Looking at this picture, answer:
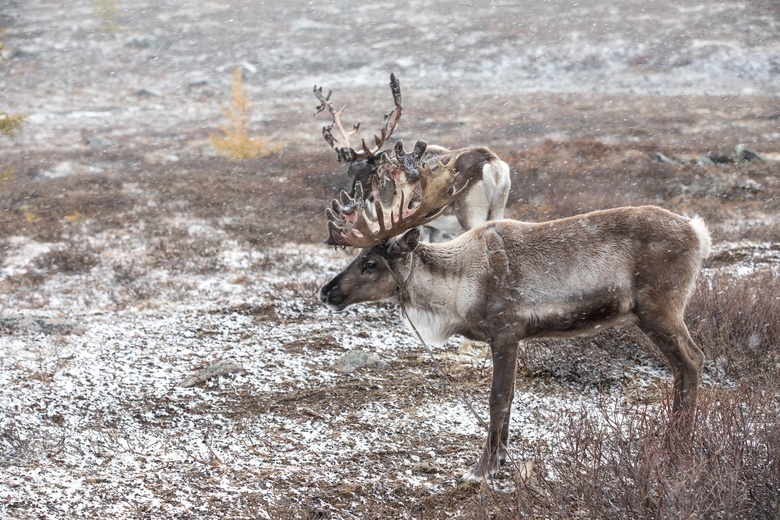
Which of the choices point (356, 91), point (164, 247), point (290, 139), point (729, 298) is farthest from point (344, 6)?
point (729, 298)

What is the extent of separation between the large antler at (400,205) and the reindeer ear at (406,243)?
10 cm

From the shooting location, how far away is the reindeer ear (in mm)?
4285

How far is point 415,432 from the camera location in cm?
489

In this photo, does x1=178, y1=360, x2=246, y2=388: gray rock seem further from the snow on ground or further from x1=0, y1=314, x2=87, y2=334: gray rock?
x1=0, y1=314, x2=87, y2=334: gray rock

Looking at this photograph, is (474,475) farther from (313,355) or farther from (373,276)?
(313,355)

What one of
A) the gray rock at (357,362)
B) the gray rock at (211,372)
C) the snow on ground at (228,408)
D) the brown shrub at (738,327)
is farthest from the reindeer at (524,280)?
the gray rock at (211,372)

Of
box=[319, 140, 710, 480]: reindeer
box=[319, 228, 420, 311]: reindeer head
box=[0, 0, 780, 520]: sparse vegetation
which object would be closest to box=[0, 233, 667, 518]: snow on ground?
box=[0, 0, 780, 520]: sparse vegetation

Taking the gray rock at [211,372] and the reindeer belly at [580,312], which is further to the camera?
the gray rock at [211,372]

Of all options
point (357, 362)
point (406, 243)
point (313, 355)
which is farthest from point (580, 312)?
point (313, 355)

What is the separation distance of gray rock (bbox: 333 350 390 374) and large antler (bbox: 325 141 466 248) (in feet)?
6.06

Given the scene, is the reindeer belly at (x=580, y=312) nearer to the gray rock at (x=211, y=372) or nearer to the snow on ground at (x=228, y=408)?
the snow on ground at (x=228, y=408)

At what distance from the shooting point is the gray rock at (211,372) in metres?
5.81

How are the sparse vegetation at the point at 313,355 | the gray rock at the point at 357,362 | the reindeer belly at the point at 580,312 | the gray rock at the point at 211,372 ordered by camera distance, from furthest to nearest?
the gray rock at the point at 357,362, the gray rock at the point at 211,372, the reindeer belly at the point at 580,312, the sparse vegetation at the point at 313,355

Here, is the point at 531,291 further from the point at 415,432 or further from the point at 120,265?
the point at 120,265
